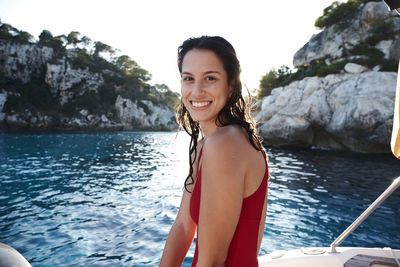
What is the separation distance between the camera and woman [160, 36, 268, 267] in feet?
2.98

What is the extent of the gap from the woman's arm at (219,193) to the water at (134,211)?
3.67 m

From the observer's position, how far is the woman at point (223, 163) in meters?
0.91

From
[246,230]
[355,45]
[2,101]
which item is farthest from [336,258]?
[2,101]

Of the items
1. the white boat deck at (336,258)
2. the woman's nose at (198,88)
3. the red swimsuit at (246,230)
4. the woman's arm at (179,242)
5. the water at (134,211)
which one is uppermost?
the woman's nose at (198,88)

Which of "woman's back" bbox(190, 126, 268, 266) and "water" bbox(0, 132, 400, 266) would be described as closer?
"woman's back" bbox(190, 126, 268, 266)

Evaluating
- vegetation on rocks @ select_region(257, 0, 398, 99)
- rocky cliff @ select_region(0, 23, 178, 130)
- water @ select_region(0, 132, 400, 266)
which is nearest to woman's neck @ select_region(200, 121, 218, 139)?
water @ select_region(0, 132, 400, 266)

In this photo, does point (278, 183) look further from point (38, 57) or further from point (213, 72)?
point (38, 57)

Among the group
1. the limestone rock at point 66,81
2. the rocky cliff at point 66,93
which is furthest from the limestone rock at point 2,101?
the limestone rock at point 66,81

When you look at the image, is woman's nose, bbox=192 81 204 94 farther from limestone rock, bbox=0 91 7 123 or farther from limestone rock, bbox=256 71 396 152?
limestone rock, bbox=0 91 7 123

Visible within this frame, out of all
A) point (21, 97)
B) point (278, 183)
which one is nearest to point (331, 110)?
point (278, 183)

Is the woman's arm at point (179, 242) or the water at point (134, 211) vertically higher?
the woman's arm at point (179, 242)

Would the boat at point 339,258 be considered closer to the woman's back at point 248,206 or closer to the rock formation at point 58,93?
the woman's back at point 248,206

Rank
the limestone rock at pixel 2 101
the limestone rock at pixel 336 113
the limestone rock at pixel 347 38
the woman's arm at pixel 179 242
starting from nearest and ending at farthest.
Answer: the woman's arm at pixel 179 242, the limestone rock at pixel 336 113, the limestone rock at pixel 347 38, the limestone rock at pixel 2 101

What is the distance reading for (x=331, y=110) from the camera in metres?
21.3
